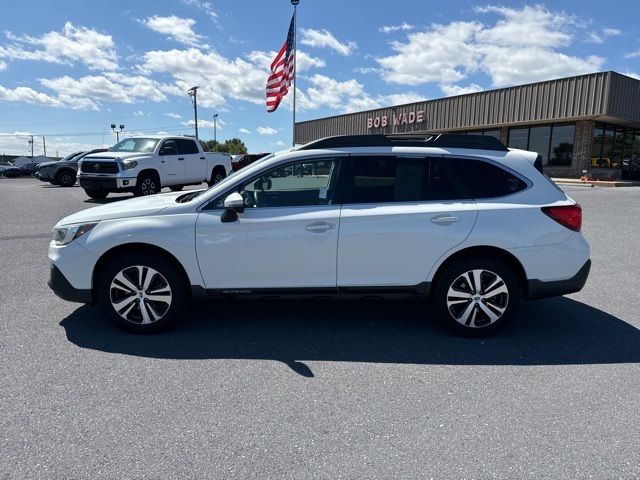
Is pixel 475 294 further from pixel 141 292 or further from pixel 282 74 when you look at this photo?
pixel 282 74

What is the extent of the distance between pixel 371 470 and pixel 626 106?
27.7m

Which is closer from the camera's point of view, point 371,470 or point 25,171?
point 371,470

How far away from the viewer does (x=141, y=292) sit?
4020 mm

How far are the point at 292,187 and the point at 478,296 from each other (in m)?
1.90

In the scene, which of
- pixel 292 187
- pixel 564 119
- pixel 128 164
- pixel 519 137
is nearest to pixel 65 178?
pixel 128 164

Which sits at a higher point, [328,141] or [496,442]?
[328,141]

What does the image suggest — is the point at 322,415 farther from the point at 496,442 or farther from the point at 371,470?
the point at 496,442

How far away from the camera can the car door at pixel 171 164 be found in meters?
14.5

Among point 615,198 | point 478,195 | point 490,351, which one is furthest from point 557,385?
point 615,198

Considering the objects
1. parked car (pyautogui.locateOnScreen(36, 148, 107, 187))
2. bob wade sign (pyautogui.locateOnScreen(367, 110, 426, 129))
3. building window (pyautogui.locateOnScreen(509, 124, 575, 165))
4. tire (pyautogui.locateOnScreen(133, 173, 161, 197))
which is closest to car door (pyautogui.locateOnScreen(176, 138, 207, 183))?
tire (pyautogui.locateOnScreen(133, 173, 161, 197))

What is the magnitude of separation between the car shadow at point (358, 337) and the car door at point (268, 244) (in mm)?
461

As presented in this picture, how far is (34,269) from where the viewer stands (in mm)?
6180

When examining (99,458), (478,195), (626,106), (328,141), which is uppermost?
(626,106)

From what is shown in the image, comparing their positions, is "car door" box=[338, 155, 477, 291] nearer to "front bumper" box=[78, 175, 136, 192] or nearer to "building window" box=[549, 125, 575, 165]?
"front bumper" box=[78, 175, 136, 192]
